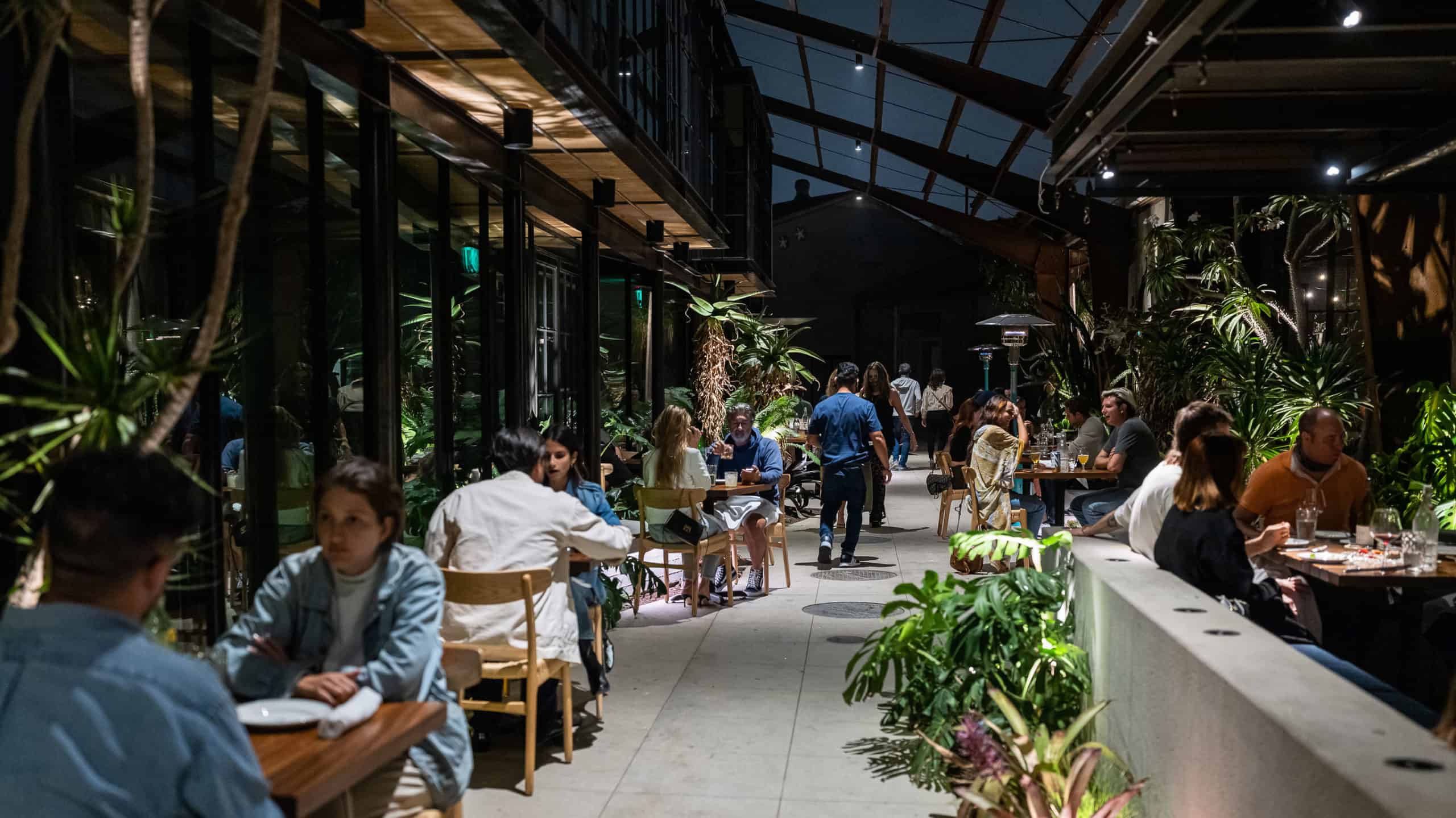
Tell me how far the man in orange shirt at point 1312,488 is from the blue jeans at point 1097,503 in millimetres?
2095

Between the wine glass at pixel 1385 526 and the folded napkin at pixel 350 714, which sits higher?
the wine glass at pixel 1385 526

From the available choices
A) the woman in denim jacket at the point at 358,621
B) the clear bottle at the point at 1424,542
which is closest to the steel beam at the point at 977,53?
the clear bottle at the point at 1424,542

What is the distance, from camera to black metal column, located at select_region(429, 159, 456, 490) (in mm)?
6059

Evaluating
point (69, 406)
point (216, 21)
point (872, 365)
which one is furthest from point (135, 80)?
point (872, 365)

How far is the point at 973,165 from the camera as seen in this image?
16.4 m

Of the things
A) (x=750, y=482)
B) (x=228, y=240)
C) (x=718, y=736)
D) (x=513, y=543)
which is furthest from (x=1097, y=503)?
(x=228, y=240)

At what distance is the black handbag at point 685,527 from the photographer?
7.42m

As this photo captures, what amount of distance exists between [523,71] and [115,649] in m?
4.07

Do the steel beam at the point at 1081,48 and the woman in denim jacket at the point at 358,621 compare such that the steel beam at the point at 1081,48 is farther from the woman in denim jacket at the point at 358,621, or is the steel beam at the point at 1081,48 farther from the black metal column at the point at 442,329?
the woman in denim jacket at the point at 358,621

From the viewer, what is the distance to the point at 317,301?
4.64m

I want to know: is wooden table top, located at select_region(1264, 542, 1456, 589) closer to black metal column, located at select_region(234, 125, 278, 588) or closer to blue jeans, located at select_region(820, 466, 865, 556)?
black metal column, located at select_region(234, 125, 278, 588)

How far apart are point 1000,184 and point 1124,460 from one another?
8924mm

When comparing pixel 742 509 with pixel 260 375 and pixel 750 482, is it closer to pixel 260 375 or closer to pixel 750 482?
pixel 750 482

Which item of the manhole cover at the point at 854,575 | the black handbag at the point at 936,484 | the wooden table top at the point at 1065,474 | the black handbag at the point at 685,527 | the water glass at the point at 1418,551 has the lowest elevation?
the manhole cover at the point at 854,575
